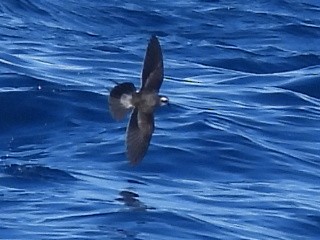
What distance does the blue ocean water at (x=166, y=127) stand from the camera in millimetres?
10875

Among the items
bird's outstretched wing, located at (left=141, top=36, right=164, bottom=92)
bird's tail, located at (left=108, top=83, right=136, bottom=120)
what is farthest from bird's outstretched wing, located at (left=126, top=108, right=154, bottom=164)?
bird's tail, located at (left=108, top=83, right=136, bottom=120)

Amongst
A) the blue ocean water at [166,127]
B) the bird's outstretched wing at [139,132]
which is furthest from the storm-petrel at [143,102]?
the blue ocean water at [166,127]

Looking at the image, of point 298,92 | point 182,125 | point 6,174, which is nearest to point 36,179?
point 6,174

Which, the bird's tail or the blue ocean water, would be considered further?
the blue ocean water

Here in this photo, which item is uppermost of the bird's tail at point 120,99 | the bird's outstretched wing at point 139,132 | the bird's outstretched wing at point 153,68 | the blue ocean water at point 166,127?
the bird's outstretched wing at point 153,68

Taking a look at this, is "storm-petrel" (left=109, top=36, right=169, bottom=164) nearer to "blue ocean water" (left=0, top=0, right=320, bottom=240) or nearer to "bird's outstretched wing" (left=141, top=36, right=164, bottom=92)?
"bird's outstretched wing" (left=141, top=36, right=164, bottom=92)

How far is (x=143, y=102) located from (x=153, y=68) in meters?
0.28

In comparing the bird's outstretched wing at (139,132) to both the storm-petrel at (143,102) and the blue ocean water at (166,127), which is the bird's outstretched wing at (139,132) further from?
the blue ocean water at (166,127)

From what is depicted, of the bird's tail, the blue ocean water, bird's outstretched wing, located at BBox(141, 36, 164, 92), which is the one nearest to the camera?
the bird's tail

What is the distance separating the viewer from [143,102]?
1008cm

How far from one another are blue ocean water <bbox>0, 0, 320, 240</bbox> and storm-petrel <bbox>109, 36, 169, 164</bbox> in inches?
23.9

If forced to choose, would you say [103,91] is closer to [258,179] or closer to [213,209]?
[258,179]

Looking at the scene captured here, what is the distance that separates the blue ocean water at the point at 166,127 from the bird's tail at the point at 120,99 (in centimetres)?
89

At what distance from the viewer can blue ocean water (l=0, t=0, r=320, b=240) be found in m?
10.9
